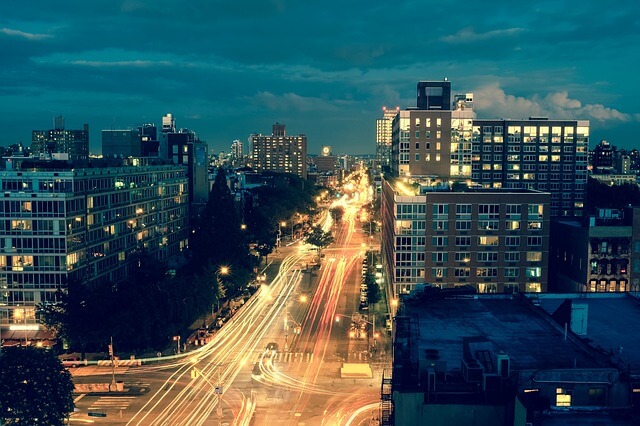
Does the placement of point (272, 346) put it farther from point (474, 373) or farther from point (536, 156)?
point (536, 156)

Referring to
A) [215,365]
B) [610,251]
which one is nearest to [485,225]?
[610,251]

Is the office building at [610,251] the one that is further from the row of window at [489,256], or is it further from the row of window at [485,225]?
the row of window at [485,225]

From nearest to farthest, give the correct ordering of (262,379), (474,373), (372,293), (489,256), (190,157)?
(474,373)
(262,379)
(489,256)
(372,293)
(190,157)

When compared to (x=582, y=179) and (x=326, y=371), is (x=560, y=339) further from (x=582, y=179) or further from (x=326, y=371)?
(x=582, y=179)

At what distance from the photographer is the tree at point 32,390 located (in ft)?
184

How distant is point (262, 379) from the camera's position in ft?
250

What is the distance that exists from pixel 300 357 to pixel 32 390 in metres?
35.9

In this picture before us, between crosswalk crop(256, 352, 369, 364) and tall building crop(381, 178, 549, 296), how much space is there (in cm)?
1177

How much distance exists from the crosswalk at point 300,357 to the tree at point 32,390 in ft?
98.3

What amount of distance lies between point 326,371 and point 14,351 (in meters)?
34.8

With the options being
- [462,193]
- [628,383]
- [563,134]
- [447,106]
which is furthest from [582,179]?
[628,383]

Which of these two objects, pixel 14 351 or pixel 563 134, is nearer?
pixel 14 351

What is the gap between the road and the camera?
65.4m

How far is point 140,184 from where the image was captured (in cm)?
12475
